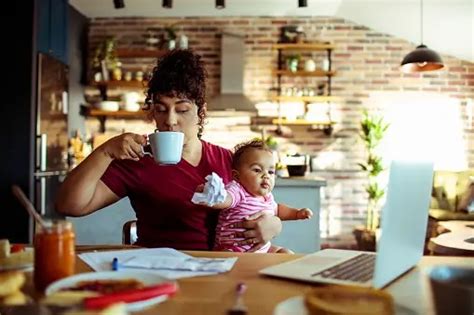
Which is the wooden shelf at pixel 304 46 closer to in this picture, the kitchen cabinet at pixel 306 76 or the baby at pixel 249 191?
the kitchen cabinet at pixel 306 76

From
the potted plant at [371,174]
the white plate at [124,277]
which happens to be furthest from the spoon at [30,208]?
the potted plant at [371,174]

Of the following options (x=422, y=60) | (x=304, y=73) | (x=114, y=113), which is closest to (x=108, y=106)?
(x=114, y=113)

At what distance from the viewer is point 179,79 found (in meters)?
1.82

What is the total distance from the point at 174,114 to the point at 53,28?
3.99 metres

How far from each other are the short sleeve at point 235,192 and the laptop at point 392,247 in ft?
1.65

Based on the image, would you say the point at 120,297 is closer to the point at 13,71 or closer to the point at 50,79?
the point at 13,71

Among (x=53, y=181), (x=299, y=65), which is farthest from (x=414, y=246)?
(x=299, y=65)

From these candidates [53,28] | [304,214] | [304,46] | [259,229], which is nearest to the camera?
[259,229]

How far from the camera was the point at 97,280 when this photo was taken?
3.21 ft

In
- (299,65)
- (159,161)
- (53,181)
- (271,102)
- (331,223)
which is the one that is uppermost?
(299,65)

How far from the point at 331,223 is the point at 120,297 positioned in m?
5.80

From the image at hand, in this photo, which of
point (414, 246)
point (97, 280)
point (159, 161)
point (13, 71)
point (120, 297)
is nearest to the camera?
point (120, 297)

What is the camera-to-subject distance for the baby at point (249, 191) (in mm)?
1729

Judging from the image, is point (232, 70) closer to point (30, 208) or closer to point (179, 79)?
point (179, 79)
